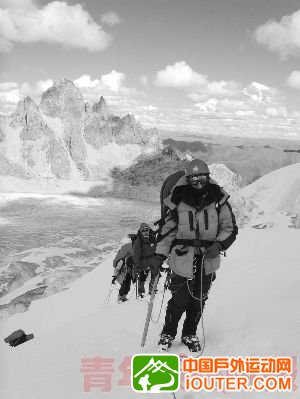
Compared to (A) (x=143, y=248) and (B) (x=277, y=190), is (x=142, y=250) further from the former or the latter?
(B) (x=277, y=190)

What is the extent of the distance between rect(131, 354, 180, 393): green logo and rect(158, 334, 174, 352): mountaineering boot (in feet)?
2.73

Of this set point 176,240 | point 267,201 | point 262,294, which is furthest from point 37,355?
point 267,201

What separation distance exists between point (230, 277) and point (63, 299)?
35.3 feet

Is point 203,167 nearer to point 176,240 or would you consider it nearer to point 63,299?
point 176,240

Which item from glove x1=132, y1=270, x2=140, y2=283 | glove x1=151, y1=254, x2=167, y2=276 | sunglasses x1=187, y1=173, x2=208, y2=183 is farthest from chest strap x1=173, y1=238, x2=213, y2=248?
glove x1=132, y1=270, x2=140, y2=283

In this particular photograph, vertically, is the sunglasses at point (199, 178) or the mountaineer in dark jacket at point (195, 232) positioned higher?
the sunglasses at point (199, 178)

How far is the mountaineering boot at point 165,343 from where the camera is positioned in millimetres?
5746

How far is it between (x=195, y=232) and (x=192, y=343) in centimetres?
180

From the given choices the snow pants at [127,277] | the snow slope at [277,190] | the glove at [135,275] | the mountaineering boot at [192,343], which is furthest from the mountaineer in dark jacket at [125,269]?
the snow slope at [277,190]

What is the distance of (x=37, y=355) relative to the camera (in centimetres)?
661

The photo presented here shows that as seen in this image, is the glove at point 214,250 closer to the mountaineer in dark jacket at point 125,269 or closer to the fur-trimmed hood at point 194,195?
the fur-trimmed hood at point 194,195

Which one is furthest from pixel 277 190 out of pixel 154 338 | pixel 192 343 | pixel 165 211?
pixel 192 343

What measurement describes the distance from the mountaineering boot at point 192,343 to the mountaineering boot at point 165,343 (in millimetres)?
230

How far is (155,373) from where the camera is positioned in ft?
15.5
